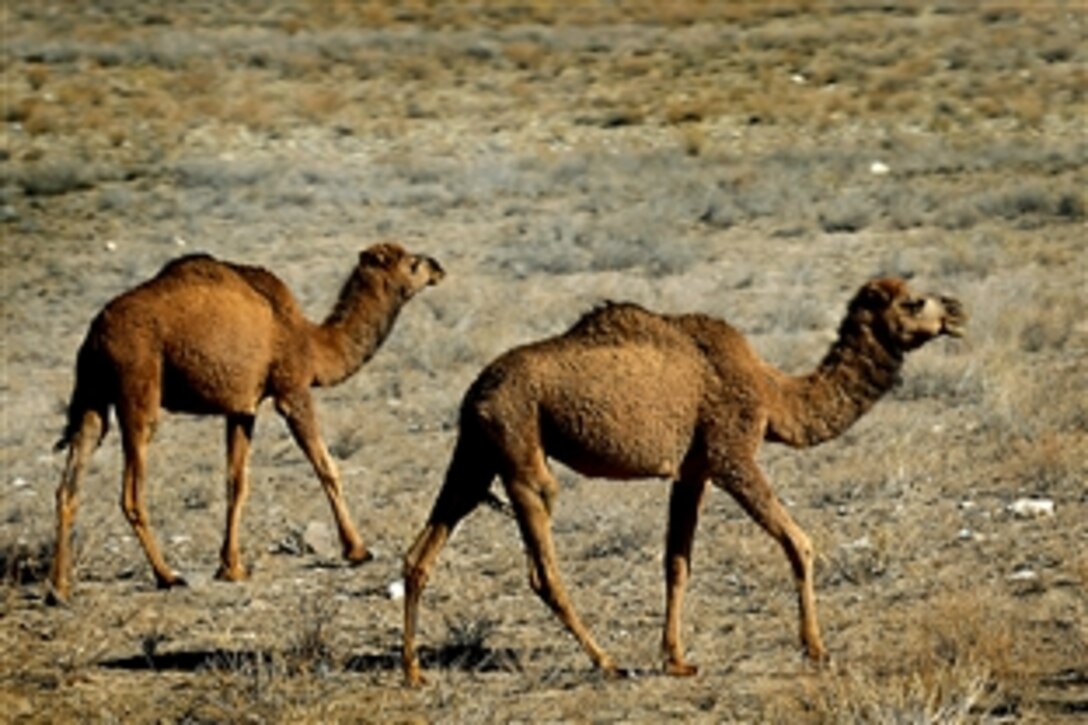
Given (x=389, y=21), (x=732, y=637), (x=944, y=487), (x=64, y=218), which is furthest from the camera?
(x=389, y=21)

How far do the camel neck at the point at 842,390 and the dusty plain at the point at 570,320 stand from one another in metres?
1.05

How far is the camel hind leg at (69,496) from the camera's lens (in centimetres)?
1154

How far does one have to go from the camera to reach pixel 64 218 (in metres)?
30.2

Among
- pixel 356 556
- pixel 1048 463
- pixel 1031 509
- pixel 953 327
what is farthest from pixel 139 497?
pixel 1048 463

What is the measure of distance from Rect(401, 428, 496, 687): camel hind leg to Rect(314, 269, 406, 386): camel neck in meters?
3.42

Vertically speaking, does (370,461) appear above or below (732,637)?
below

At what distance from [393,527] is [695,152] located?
24215 millimetres

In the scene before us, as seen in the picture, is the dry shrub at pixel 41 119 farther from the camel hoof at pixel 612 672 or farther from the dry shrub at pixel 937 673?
the camel hoof at pixel 612 672

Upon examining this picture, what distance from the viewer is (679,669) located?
929cm

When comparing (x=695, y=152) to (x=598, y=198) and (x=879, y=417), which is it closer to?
(x=598, y=198)

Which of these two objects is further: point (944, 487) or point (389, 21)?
point (389, 21)

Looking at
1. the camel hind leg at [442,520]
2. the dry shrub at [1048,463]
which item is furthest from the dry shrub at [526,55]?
the camel hind leg at [442,520]

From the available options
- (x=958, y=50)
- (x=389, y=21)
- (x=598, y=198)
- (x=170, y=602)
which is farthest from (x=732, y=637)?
(x=389, y=21)

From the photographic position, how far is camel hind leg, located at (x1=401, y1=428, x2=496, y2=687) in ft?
30.4
